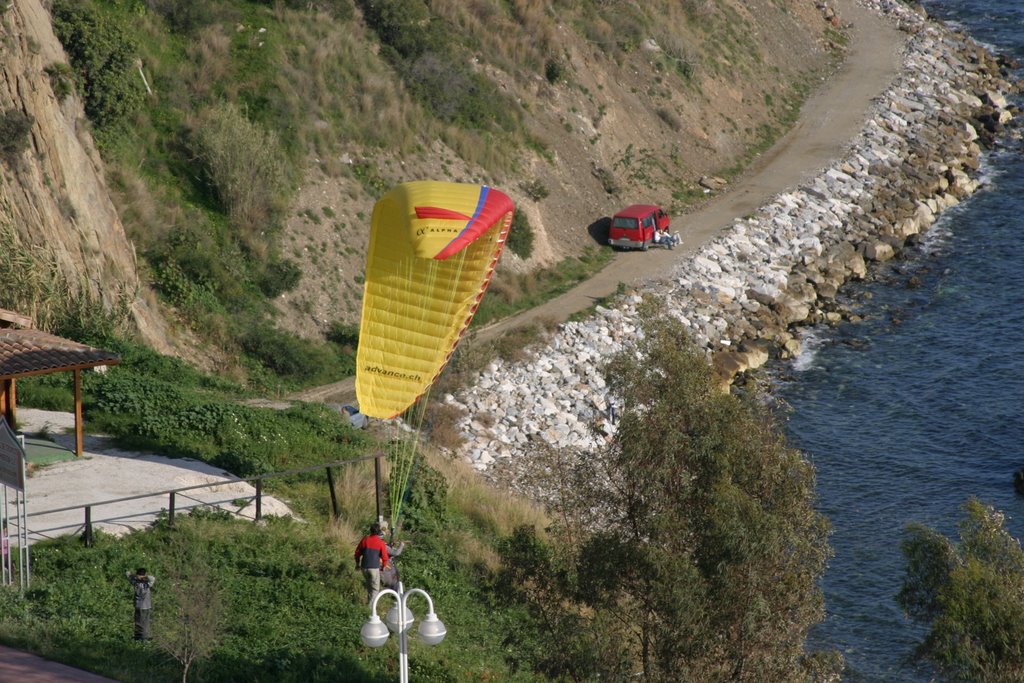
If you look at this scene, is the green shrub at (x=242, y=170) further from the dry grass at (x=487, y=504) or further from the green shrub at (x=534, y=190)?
the dry grass at (x=487, y=504)

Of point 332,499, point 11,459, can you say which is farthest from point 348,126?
point 11,459

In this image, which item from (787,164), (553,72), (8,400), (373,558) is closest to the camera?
(373,558)

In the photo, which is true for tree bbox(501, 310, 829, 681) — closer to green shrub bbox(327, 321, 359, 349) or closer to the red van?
green shrub bbox(327, 321, 359, 349)

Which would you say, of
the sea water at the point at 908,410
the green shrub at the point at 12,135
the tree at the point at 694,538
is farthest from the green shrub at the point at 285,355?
the tree at the point at 694,538

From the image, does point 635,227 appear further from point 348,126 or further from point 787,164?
point 787,164

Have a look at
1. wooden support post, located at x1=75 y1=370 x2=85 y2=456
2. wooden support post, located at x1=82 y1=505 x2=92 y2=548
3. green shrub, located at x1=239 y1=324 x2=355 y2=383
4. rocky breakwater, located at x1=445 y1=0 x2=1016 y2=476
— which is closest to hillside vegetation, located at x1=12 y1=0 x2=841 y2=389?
green shrub, located at x1=239 y1=324 x2=355 y2=383

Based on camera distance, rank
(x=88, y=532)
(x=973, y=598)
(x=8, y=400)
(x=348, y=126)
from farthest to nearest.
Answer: (x=348, y=126), (x=8, y=400), (x=88, y=532), (x=973, y=598)

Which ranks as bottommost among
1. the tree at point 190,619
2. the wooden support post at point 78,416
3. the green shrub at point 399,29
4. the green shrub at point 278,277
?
the tree at point 190,619

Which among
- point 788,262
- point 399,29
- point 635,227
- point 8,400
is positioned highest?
point 399,29
